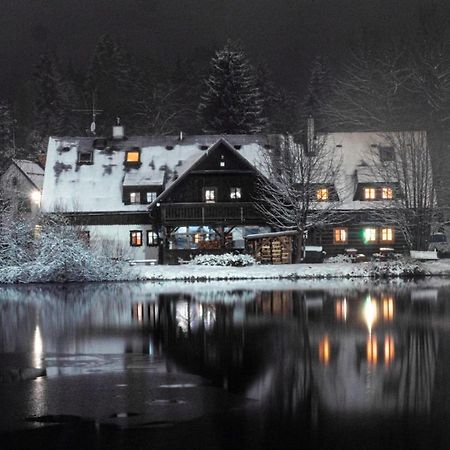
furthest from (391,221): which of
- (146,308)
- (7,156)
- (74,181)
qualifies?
(7,156)

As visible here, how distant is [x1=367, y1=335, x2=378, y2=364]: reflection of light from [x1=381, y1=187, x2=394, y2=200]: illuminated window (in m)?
37.5

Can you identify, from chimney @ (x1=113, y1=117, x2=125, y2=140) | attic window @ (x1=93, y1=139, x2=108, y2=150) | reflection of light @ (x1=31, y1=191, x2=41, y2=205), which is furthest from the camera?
reflection of light @ (x1=31, y1=191, x2=41, y2=205)

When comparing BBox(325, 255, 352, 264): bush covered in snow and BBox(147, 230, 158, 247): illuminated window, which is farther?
BBox(147, 230, 158, 247): illuminated window

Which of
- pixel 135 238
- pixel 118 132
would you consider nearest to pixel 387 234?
pixel 135 238

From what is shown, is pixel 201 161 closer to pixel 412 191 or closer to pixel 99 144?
pixel 99 144

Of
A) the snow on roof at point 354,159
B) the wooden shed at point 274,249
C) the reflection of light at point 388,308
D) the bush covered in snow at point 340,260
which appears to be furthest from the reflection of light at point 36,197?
the reflection of light at point 388,308

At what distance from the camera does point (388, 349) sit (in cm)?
1549

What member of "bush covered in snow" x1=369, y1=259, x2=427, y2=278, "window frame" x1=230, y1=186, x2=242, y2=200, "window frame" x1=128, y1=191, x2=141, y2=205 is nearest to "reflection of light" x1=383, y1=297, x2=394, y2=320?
"bush covered in snow" x1=369, y1=259, x2=427, y2=278

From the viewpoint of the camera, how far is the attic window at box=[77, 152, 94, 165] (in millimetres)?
58625

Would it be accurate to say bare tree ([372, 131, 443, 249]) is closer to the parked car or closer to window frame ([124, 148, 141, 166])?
the parked car

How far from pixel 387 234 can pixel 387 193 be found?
10.7 ft

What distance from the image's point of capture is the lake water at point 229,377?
928 cm

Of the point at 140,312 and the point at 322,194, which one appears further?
the point at 322,194

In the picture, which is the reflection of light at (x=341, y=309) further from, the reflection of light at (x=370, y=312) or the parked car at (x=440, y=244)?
the parked car at (x=440, y=244)
